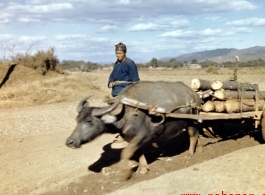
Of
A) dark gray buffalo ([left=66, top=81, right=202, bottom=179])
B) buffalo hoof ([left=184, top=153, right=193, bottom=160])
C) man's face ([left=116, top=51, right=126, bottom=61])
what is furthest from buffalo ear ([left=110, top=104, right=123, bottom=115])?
buffalo hoof ([left=184, top=153, right=193, bottom=160])

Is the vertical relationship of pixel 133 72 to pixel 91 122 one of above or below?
above

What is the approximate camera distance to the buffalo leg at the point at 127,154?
6328mm

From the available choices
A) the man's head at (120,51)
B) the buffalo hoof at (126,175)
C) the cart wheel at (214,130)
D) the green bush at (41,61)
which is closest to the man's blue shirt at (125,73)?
the man's head at (120,51)

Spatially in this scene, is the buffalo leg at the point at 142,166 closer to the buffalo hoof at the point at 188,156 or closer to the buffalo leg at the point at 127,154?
the buffalo leg at the point at 127,154

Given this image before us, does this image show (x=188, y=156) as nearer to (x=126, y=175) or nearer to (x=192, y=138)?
(x=192, y=138)

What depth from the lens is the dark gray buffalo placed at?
6.30 meters

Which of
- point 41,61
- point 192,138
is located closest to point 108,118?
point 192,138

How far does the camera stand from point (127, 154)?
6371 millimetres

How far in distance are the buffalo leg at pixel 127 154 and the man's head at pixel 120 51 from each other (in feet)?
7.06

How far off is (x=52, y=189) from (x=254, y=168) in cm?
371

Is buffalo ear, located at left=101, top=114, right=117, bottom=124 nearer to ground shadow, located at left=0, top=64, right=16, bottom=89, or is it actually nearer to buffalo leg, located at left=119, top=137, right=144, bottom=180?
buffalo leg, located at left=119, top=137, right=144, bottom=180

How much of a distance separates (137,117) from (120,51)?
1.87 metres

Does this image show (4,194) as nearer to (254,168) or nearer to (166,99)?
(166,99)

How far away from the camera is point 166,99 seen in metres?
7.09
